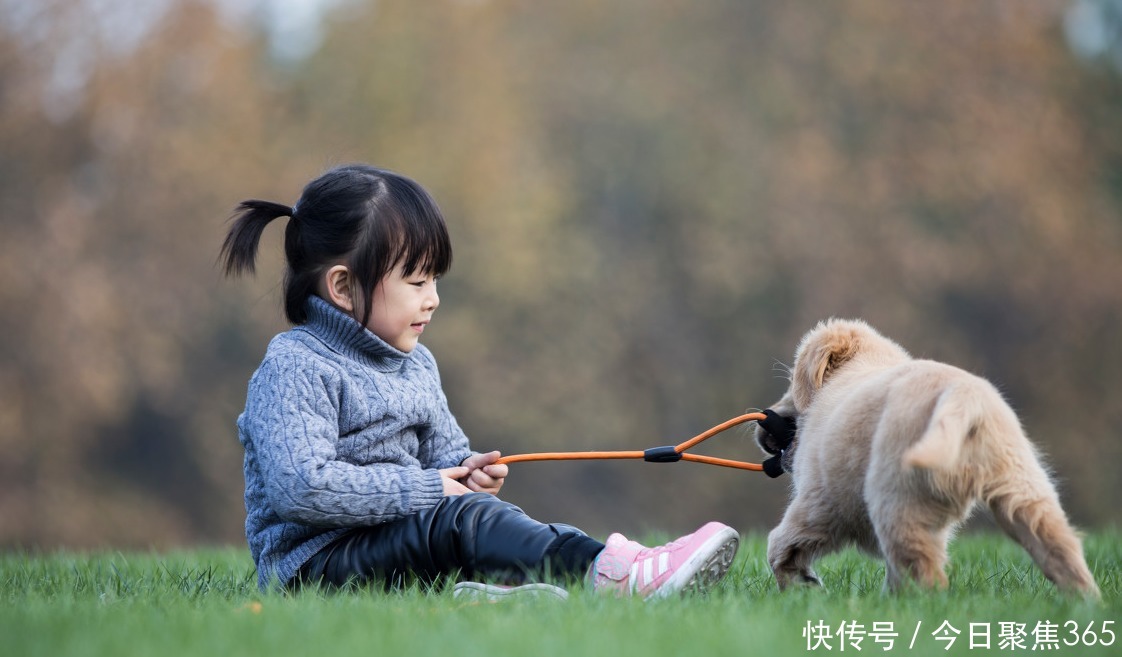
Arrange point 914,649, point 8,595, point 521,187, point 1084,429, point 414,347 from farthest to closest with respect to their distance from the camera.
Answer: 1. point 521,187
2. point 1084,429
3. point 414,347
4. point 8,595
5. point 914,649

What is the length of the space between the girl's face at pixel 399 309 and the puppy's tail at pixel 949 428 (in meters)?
1.60

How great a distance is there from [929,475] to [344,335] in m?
1.80

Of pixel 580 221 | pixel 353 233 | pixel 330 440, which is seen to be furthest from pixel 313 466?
pixel 580 221

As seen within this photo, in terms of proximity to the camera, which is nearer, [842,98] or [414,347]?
[414,347]

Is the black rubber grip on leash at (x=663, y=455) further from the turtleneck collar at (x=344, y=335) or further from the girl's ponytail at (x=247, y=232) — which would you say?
the girl's ponytail at (x=247, y=232)

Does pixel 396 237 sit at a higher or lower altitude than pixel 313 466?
higher

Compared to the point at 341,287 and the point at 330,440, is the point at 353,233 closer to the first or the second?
the point at 341,287


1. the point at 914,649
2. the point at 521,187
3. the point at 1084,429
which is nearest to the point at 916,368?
the point at 914,649

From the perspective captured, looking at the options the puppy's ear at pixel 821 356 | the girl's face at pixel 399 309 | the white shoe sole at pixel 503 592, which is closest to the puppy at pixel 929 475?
the puppy's ear at pixel 821 356

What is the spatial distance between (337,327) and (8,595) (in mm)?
1290

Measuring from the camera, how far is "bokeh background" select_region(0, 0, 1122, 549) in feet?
54.8

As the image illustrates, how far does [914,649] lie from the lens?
2672mm

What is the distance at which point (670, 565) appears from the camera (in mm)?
3412

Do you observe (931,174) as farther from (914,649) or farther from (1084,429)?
(914,649)
